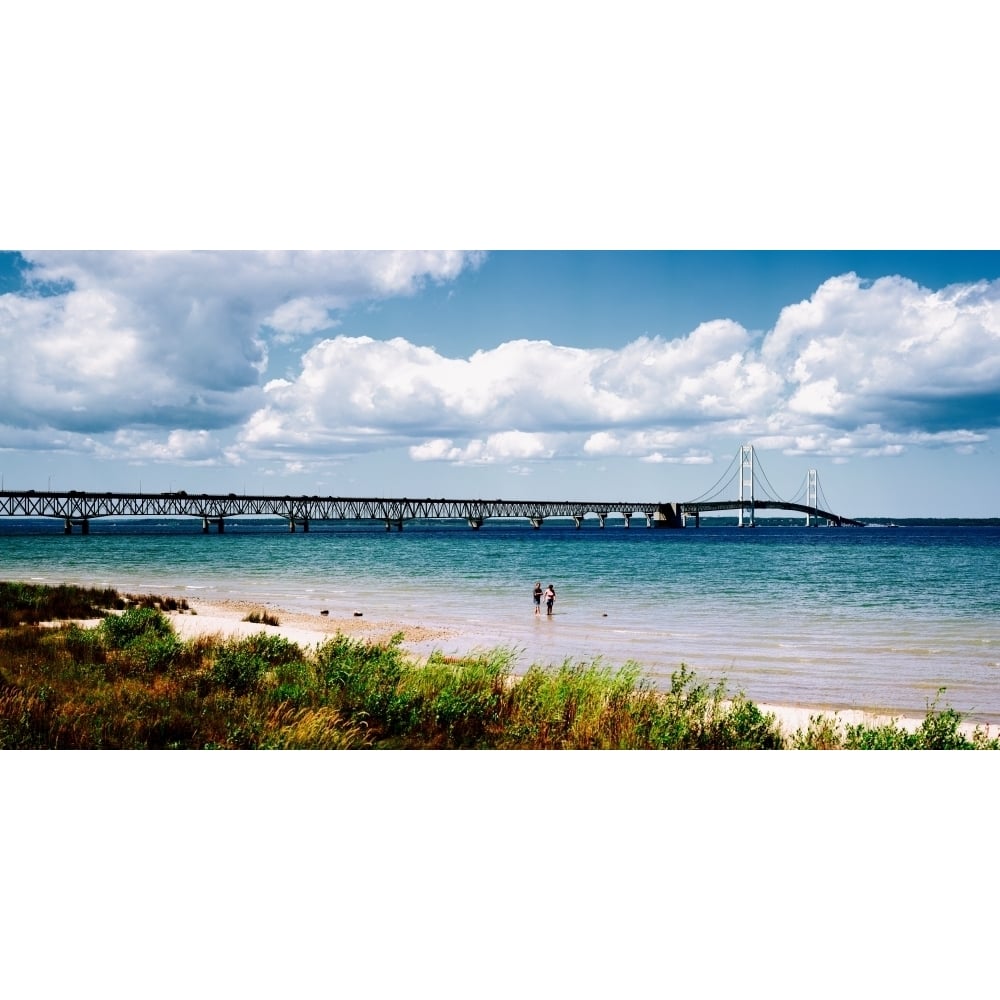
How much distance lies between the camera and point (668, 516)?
48.7m

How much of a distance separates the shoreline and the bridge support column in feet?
91.4

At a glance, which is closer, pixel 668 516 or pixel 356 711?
pixel 356 711

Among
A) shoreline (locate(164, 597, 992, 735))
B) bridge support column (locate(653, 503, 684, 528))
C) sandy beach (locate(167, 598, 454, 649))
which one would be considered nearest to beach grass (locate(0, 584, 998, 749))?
shoreline (locate(164, 597, 992, 735))

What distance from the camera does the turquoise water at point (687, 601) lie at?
520 inches

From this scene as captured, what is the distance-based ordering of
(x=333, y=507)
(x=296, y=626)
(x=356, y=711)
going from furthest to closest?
1. (x=333, y=507)
2. (x=296, y=626)
3. (x=356, y=711)

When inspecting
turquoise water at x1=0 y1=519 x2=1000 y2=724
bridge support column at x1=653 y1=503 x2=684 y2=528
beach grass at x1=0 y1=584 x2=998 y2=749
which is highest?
bridge support column at x1=653 y1=503 x2=684 y2=528

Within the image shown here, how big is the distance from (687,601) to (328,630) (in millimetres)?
12906

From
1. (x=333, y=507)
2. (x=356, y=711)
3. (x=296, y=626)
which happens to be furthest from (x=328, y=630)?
(x=333, y=507)

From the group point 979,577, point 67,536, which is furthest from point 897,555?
point 67,536

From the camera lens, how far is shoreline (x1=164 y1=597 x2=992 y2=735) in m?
9.79

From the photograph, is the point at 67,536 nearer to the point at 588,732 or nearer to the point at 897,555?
the point at 897,555

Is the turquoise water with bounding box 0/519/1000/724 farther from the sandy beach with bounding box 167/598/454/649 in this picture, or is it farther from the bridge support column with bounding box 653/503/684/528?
the bridge support column with bounding box 653/503/684/528

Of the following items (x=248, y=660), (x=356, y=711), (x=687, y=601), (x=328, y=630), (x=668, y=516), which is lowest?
(x=687, y=601)

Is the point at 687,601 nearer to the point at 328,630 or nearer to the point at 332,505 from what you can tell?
the point at 328,630
